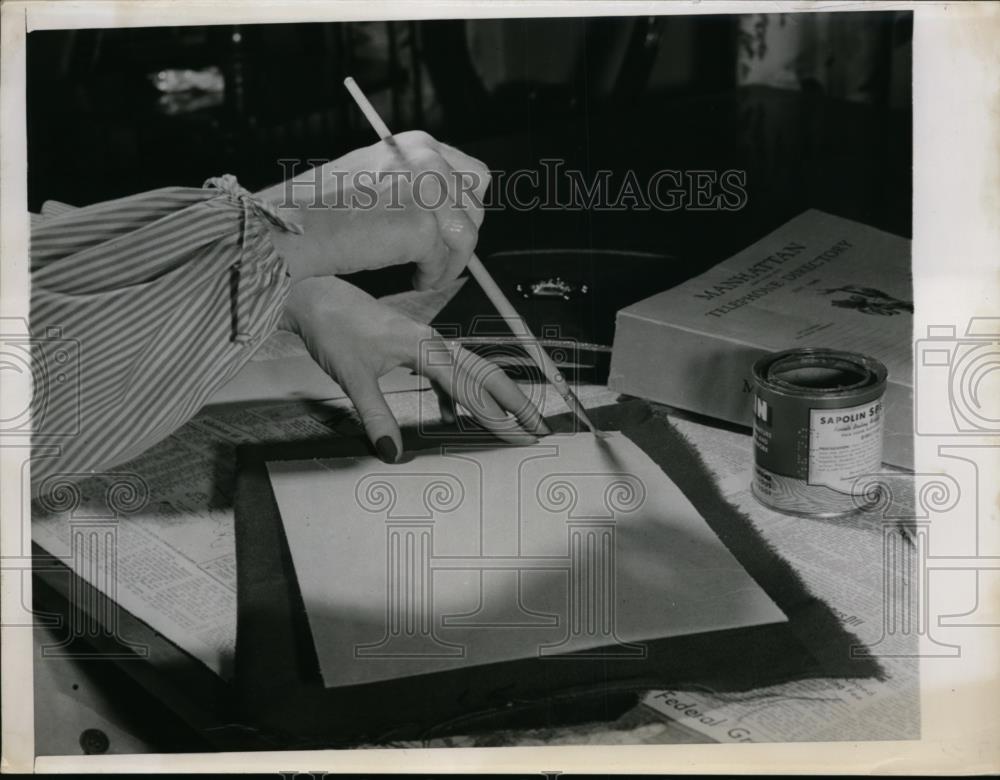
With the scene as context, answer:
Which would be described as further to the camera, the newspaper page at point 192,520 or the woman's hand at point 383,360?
the woman's hand at point 383,360

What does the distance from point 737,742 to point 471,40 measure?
535 mm

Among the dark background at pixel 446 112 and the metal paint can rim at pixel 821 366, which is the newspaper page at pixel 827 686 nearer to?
the metal paint can rim at pixel 821 366

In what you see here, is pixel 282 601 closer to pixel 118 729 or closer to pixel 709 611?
pixel 118 729

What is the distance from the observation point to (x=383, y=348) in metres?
0.89

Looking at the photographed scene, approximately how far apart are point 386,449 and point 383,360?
0.24 ft

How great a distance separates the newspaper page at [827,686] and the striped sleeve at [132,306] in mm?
382

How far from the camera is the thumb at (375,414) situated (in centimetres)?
86

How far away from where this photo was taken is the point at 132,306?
82cm

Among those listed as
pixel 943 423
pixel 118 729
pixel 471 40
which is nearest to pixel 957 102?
pixel 943 423

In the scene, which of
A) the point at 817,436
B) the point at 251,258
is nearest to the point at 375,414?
the point at 251,258

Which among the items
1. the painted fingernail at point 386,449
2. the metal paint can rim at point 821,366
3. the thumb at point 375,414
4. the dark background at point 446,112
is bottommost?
the painted fingernail at point 386,449

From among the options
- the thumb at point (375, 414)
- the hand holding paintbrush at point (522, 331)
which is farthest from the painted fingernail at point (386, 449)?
the hand holding paintbrush at point (522, 331)

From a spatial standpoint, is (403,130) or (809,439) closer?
(809,439)

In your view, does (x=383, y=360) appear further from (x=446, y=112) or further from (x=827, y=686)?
(x=827, y=686)
